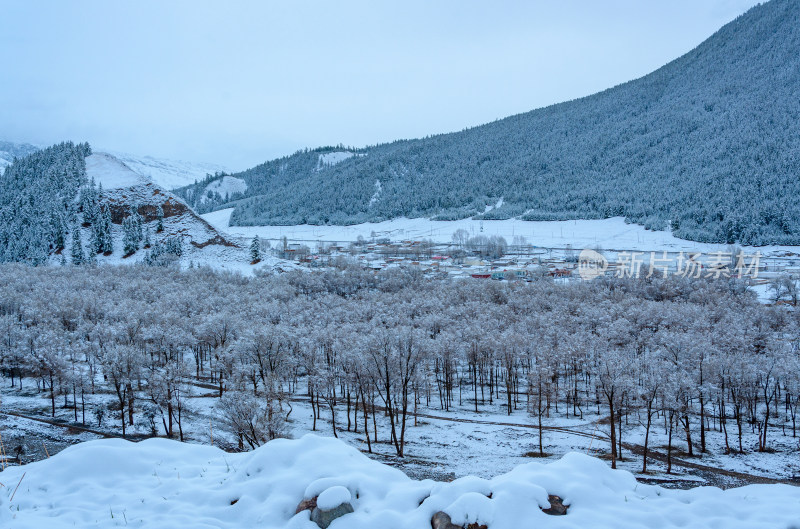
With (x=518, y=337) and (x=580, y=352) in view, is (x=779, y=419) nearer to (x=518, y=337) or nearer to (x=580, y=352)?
(x=580, y=352)

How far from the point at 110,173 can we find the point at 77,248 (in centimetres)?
4245

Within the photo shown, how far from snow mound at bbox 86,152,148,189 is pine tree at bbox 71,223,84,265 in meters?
22.3

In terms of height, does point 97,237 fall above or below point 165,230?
below

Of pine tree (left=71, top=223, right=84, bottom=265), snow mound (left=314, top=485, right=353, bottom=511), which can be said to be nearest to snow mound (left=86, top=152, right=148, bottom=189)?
pine tree (left=71, top=223, right=84, bottom=265)

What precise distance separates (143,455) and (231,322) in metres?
47.8

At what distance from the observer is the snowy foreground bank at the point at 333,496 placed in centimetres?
1083

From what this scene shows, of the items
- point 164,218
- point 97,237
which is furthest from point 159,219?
point 97,237

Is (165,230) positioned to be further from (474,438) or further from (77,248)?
(474,438)

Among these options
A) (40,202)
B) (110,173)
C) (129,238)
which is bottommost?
(129,238)

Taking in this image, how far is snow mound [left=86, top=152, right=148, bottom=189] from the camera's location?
147 meters

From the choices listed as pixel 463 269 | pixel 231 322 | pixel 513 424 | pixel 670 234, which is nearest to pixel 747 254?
pixel 670 234

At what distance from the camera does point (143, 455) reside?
46.8 ft

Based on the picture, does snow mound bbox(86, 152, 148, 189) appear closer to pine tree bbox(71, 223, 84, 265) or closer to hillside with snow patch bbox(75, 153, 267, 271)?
hillside with snow patch bbox(75, 153, 267, 271)

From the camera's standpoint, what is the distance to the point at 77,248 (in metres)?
122
